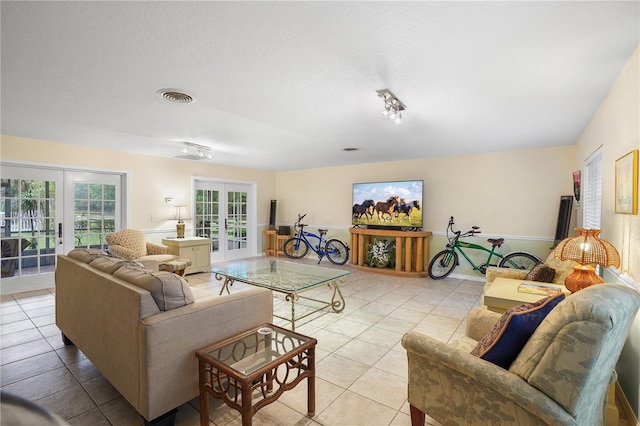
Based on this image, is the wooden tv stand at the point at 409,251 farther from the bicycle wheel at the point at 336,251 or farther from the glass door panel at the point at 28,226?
the glass door panel at the point at 28,226

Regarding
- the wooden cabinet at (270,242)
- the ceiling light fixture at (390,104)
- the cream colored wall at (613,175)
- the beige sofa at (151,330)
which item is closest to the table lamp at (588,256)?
the cream colored wall at (613,175)

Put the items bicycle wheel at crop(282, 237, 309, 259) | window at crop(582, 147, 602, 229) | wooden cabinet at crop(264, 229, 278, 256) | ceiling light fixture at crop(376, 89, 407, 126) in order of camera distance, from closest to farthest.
Answer: ceiling light fixture at crop(376, 89, 407, 126), window at crop(582, 147, 602, 229), bicycle wheel at crop(282, 237, 309, 259), wooden cabinet at crop(264, 229, 278, 256)

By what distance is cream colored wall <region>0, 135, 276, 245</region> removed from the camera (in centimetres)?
453

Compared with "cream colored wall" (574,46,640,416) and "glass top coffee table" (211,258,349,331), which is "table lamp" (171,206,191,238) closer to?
"glass top coffee table" (211,258,349,331)

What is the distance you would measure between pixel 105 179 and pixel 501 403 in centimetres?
605

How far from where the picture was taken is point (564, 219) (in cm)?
465

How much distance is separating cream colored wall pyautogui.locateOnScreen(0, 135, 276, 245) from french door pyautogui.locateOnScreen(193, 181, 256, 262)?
31 centimetres

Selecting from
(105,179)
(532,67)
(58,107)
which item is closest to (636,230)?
(532,67)

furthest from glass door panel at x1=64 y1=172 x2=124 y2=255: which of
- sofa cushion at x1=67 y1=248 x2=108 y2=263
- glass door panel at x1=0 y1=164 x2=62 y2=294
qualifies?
sofa cushion at x1=67 y1=248 x2=108 y2=263

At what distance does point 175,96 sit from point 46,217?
141 inches

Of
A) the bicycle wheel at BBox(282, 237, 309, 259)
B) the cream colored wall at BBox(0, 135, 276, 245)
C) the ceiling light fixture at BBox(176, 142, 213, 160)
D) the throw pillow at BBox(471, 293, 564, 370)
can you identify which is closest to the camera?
the throw pillow at BBox(471, 293, 564, 370)

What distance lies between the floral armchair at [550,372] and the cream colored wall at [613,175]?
0.67 metres

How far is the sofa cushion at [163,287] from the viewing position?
1.87 metres

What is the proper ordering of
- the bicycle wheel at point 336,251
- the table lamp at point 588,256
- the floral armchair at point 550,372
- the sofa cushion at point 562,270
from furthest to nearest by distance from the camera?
the bicycle wheel at point 336,251 → the sofa cushion at point 562,270 → the table lamp at point 588,256 → the floral armchair at point 550,372
